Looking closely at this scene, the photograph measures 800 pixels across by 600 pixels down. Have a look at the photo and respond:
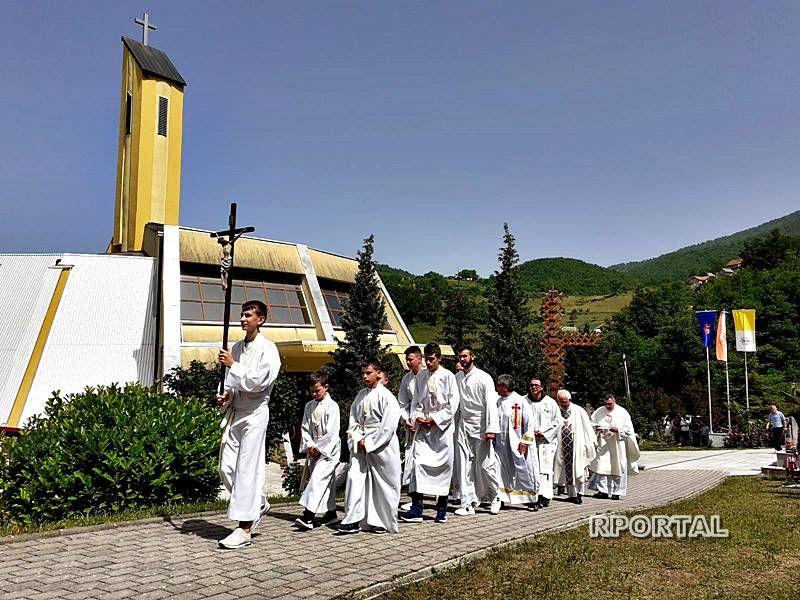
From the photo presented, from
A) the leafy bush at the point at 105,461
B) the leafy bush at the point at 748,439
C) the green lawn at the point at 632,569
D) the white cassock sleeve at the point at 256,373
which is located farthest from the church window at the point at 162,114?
the leafy bush at the point at 748,439

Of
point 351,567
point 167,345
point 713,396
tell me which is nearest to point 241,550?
point 351,567

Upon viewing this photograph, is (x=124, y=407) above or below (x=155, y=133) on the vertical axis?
below

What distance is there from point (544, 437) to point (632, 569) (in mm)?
4920

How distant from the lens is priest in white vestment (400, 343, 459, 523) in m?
8.60

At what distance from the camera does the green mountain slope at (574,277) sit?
414 ft

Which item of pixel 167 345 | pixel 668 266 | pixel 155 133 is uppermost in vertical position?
pixel 668 266

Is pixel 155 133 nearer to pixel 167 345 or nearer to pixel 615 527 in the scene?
pixel 167 345

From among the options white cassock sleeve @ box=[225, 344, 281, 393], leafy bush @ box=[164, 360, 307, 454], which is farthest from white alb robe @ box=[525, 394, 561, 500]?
leafy bush @ box=[164, 360, 307, 454]

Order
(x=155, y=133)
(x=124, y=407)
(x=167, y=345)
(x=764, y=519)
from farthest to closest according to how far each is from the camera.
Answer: (x=155, y=133), (x=167, y=345), (x=124, y=407), (x=764, y=519)

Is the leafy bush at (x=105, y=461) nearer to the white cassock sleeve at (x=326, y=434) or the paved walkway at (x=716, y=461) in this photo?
the white cassock sleeve at (x=326, y=434)

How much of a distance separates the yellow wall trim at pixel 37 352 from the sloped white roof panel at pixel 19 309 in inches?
4.1

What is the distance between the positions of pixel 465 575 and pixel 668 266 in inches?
7612

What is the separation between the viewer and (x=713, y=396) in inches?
1633

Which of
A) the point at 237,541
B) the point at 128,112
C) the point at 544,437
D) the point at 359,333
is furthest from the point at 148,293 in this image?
the point at 237,541
